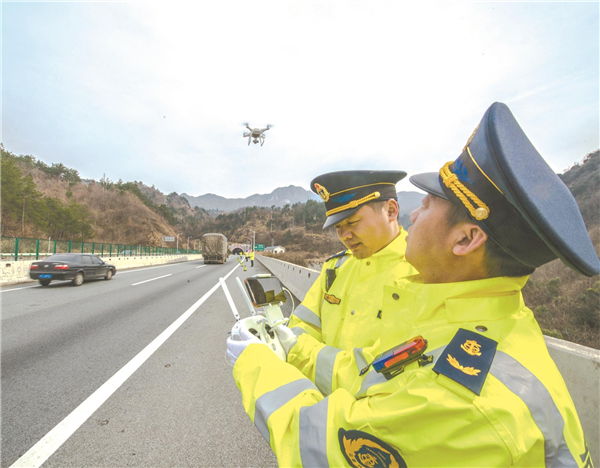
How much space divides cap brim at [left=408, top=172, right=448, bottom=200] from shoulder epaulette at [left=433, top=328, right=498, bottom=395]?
50 centimetres

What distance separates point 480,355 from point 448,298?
232 millimetres

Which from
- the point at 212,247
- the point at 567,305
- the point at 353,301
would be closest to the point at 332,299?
the point at 353,301

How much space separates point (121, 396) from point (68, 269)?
11.2m

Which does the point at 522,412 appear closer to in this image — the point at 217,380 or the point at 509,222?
the point at 509,222

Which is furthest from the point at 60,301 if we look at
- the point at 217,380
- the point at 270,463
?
the point at 270,463

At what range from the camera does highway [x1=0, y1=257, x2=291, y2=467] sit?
2.20 meters

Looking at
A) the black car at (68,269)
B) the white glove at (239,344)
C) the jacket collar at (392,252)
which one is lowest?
the black car at (68,269)

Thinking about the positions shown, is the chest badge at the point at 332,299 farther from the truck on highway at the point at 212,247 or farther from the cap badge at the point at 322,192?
the truck on highway at the point at 212,247

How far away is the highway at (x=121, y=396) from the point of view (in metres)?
2.20

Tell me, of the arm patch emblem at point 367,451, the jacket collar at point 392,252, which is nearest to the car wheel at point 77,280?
the jacket collar at point 392,252

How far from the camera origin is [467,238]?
3.47 feet

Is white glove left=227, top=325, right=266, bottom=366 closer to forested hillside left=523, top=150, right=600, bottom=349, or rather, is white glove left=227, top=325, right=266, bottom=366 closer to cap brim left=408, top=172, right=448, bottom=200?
cap brim left=408, top=172, right=448, bottom=200

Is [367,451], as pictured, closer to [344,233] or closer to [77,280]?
[344,233]

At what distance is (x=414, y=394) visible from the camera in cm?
80
